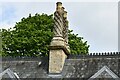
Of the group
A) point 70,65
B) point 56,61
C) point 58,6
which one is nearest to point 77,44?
point 58,6

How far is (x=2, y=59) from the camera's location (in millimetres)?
21719

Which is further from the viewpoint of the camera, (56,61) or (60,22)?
(60,22)

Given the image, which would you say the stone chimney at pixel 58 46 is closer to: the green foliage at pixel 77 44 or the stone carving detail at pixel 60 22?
the stone carving detail at pixel 60 22

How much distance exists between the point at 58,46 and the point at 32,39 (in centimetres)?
1436

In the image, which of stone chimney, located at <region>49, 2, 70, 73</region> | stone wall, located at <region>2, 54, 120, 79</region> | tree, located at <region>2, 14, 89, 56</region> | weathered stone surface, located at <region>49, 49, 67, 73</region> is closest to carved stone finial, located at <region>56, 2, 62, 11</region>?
stone chimney, located at <region>49, 2, 70, 73</region>

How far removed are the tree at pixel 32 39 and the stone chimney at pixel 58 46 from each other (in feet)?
38.6

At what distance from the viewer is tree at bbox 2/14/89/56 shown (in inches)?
1337

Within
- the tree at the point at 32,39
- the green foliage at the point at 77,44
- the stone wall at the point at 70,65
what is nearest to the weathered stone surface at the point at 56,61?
the stone wall at the point at 70,65

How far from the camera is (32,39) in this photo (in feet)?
113

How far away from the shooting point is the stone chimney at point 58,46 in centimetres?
2008

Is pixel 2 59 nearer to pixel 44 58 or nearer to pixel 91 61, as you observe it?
pixel 44 58

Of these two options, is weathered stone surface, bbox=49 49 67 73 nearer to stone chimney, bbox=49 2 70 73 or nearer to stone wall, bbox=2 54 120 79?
stone chimney, bbox=49 2 70 73

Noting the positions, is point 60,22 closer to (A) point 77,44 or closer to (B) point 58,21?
Result: (B) point 58,21

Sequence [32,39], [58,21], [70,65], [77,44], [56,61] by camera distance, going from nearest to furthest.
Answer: [56,61], [70,65], [58,21], [32,39], [77,44]
